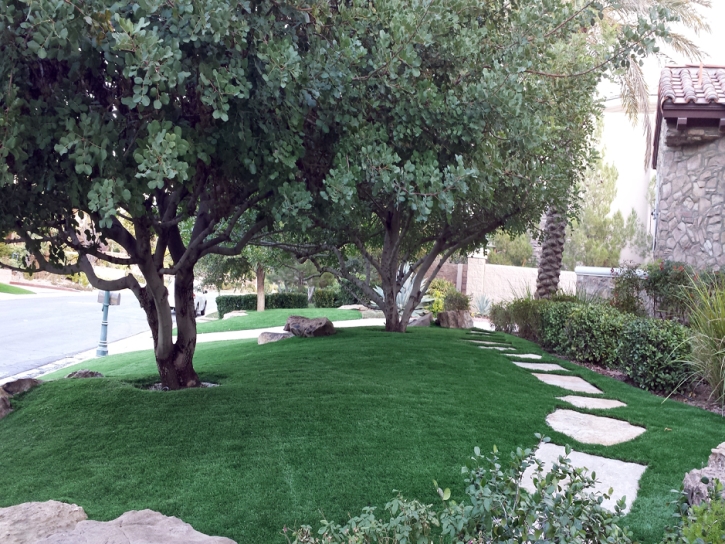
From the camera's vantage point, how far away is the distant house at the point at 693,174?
9.48m

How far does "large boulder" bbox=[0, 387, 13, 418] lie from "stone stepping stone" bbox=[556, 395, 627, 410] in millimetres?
5513

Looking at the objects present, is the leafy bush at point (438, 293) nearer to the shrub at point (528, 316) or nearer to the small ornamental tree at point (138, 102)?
the shrub at point (528, 316)

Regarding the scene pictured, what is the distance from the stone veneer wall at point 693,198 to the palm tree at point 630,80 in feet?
7.75

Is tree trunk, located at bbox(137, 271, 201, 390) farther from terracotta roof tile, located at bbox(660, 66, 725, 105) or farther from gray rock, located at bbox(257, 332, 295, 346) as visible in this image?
terracotta roof tile, located at bbox(660, 66, 725, 105)

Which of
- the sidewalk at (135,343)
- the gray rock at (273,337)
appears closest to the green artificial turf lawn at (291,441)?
the gray rock at (273,337)

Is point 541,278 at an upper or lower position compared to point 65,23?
lower

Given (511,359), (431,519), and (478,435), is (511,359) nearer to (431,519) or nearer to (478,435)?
(478,435)

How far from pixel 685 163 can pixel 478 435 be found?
807 cm

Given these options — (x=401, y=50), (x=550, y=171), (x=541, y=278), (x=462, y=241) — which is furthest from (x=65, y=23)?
(x=541, y=278)

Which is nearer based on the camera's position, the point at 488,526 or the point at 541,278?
the point at 488,526

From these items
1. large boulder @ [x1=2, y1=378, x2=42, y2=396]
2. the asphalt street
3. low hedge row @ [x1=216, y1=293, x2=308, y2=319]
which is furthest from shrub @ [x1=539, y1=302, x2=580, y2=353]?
low hedge row @ [x1=216, y1=293, x2=308, y2=319]

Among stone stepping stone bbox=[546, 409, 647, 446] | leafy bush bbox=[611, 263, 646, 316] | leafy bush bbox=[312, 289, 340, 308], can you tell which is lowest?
stone stepping stone bbox=[546, 409, 647, 446]

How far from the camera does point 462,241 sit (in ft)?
32.2

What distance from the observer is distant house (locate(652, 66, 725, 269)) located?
9.48 metres
